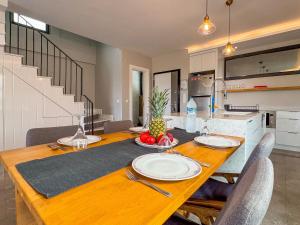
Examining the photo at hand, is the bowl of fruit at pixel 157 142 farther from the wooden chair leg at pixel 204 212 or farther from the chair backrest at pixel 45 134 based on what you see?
the chair backrest at pixel 45 134

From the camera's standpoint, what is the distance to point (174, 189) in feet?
1.96

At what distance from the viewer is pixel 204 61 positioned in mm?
4375

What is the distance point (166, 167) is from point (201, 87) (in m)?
4.05

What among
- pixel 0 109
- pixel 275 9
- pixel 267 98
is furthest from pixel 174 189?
pixel 267 98

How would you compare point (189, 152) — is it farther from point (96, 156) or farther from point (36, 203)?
point (36, 203)

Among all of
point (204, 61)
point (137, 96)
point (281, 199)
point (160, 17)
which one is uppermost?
point (160, 17)

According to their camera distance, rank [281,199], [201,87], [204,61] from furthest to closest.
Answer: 1. [201,87]
2. [204,61]
3. [281,199]

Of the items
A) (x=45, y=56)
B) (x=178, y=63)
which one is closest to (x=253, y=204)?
(x=178, y=63)

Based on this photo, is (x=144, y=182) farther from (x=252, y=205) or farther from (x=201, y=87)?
(x=201, y=87)

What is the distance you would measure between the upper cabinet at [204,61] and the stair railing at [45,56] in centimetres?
289

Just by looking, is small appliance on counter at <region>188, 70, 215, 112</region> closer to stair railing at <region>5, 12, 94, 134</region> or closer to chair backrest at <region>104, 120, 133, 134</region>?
stair railing at <region>5, 12, 94, 134</region>

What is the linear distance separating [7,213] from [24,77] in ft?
7.17

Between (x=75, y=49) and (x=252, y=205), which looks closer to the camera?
(x=252, y=205)

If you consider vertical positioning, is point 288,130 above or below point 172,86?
below
